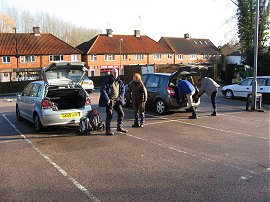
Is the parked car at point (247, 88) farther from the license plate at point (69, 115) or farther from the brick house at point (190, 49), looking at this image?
the brick house at point (190, 49)

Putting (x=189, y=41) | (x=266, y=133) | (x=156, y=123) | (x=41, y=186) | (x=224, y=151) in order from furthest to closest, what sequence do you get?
(x=189, y=41), (x=156, y=123), (x=266, y=133), (x=224, y=151), (x=41, y=186)

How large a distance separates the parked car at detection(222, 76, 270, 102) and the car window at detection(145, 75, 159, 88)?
747 cm

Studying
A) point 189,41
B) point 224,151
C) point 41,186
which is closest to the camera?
point 41,186

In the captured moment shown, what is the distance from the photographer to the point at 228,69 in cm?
2959

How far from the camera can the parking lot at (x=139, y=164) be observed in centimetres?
478

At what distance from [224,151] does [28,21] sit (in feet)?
246

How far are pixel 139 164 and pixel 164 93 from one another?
5976 mm

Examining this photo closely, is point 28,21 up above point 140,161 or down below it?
above

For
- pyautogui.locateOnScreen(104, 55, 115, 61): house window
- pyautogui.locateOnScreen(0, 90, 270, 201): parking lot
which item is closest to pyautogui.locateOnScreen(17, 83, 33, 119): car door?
pyautogui.locateOnScreen(0, 90, 270, 201): parking lot

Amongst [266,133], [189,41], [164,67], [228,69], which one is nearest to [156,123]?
[266,133]

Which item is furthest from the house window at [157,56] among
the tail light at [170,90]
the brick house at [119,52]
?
the tail light at [170,90]

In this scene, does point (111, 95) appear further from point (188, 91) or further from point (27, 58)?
point (27, 58)

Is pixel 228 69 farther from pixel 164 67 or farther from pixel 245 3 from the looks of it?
pixel 245 3

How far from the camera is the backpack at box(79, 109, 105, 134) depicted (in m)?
8.78
